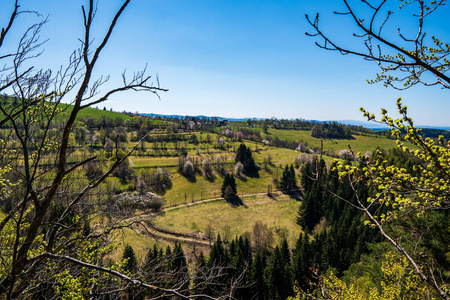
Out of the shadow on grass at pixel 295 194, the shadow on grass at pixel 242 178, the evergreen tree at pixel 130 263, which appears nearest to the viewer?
the evergreen tree at pixel 130 263

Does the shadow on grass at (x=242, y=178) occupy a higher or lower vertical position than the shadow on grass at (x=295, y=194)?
higher

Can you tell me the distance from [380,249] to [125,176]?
67814mm

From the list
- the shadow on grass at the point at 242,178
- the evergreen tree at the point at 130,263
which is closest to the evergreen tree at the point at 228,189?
the shadow on grass at the point at 242,178

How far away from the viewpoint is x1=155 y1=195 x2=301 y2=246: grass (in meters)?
50.9

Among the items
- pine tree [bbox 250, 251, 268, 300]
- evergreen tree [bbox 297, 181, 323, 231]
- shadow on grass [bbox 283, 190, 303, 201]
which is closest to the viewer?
pine tree [bbox 250, 251, 268, 300]

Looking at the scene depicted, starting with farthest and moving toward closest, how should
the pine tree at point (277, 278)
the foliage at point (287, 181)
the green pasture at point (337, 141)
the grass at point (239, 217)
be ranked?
the green pasture at point (337, 141)
the foliage at point (287, 181)
the grass at point (239, 217)
the pine tree at point (277, 278)

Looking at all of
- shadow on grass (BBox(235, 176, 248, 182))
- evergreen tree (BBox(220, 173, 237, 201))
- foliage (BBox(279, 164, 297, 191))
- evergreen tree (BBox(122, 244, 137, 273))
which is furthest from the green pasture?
evergreen tree (BBox(122, 244, 137, 273))

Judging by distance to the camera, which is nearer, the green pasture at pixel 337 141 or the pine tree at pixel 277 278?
the pine tree at pixel 277 278

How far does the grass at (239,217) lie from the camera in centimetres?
5088

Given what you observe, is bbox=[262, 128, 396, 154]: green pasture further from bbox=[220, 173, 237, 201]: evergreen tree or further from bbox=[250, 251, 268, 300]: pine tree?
bbox=[250, 251, 268, 300]: pine tree

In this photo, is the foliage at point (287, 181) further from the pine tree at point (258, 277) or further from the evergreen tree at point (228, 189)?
the pine tree at point (258, 277)

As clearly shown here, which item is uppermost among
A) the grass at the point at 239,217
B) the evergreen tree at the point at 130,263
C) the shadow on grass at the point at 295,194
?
the evergreen tree at the point at 130,263

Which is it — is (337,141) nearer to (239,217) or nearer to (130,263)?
(239,217)

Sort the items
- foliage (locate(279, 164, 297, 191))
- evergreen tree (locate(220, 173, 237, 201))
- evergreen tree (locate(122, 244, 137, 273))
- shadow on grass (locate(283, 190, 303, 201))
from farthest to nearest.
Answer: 1. foliage (locate(279, 164, 297, 191))
2. shadow on grass (locate(283, 190, 303, 201))
3. evergreen tree (locate(220, 173, 237, 201))
4. evergreen tree (locate(122, 244, 137, 273))
